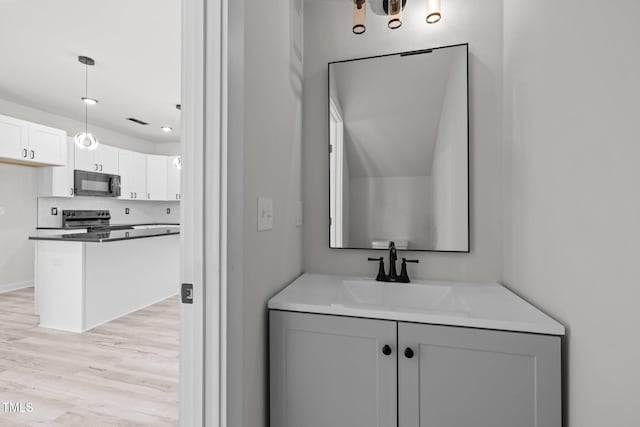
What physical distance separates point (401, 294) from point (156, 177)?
19.8 ft

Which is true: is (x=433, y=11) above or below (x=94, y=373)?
above

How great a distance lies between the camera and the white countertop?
3.31ft

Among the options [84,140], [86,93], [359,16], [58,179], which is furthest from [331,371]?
[58,179]

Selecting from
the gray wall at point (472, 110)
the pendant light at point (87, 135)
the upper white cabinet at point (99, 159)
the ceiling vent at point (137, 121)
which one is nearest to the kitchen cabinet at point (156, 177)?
the upper white cabinet at point (99, 159)

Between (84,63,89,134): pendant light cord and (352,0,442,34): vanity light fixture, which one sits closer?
(352,0,442,34): vanity light fixture

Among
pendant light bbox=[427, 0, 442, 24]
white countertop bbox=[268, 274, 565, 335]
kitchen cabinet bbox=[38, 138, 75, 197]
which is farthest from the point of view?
kitchen cabinet bbox=[38, 138, 75, 197]

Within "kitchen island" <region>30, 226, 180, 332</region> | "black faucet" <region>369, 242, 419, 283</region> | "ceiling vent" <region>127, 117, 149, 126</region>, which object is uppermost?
"ceiling vent" <region>127, 117, 149, 126</region>

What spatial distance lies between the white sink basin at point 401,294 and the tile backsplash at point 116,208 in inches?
212

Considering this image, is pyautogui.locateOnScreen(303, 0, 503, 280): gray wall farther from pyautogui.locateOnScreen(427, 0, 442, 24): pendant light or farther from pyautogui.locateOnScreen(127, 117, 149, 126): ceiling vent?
pyautogui.locateOnScreen(127, 117, 149, 126): ceiling vent

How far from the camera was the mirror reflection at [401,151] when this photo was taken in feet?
5.01

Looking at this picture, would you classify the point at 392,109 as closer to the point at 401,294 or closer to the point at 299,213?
the point at 299,213

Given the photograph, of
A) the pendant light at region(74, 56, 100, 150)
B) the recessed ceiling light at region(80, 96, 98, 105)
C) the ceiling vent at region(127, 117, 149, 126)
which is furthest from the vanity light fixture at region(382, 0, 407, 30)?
the ceiling vent at region(127, 117, 149, 126)

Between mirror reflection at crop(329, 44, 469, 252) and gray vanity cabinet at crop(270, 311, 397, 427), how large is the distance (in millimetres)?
588

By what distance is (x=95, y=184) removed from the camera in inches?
197
